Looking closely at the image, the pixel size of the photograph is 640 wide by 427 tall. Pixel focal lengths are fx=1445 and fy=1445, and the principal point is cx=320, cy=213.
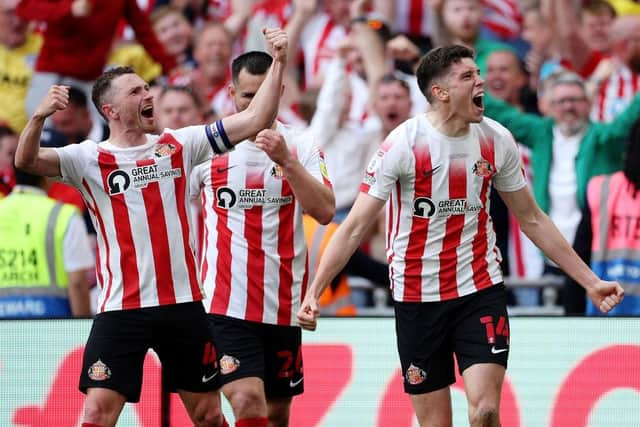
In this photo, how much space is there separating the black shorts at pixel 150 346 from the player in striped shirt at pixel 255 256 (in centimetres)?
43

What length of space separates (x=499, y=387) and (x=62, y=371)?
2900 mm

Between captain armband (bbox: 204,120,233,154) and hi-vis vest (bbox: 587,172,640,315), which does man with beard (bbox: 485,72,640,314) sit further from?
captain armband (bbox: 204,120,233,154)

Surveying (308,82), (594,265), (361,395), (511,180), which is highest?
(308,82)

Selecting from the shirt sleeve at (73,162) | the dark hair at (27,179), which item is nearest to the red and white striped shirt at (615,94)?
the dark hair at (27,179)

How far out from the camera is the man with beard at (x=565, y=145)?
11.0m

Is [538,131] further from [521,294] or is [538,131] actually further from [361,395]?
[361,395]

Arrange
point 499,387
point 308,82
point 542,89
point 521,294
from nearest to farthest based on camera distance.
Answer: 1. point 499,387
2. point 521,294
3. point 542,89
4. point 308,82

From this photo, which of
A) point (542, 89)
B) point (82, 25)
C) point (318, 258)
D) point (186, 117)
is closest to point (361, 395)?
point (318, 258)

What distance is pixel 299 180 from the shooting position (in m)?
7.93

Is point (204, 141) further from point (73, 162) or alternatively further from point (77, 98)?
point (77, 98)

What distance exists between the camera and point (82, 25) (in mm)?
12406

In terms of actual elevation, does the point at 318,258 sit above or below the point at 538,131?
below

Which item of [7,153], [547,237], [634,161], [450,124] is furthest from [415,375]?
[7,153]

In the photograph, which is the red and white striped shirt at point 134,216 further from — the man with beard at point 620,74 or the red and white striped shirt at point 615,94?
the red and white striped shirt at point 615,94
